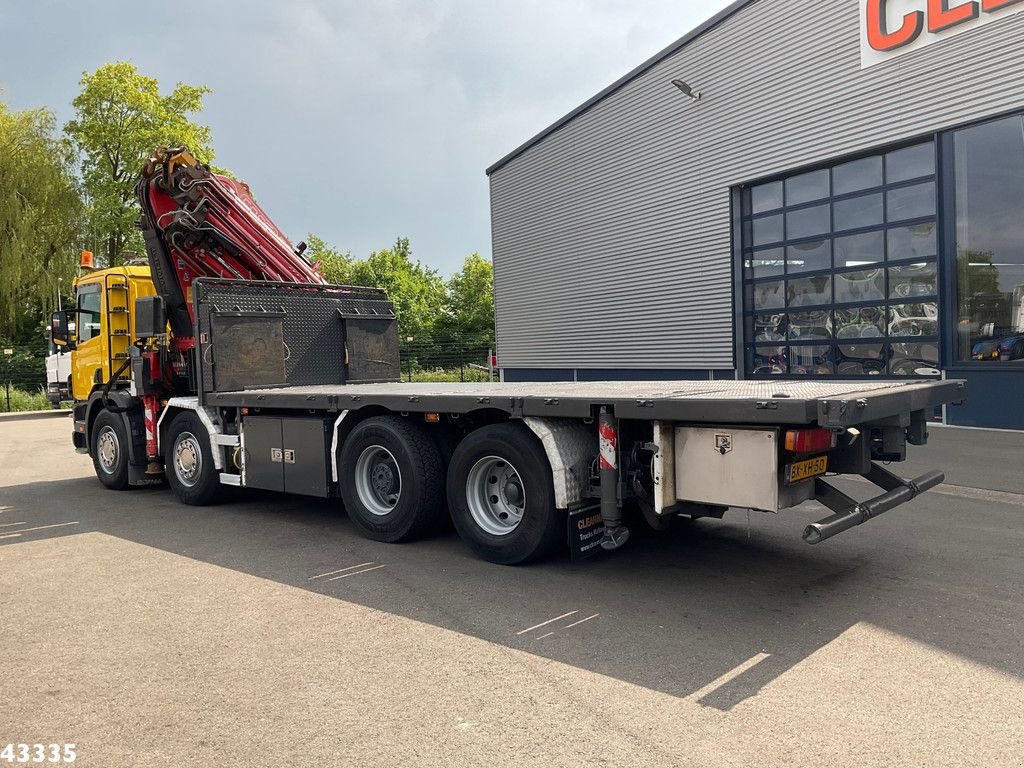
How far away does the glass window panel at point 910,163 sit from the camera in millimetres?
14030

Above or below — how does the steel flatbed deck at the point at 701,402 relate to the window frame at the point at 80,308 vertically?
below

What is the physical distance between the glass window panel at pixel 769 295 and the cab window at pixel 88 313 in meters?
12.5

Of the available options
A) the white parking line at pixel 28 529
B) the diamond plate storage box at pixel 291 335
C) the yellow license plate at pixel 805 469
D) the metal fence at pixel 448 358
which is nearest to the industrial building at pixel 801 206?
the diamond plate storage box at pixel 291 335

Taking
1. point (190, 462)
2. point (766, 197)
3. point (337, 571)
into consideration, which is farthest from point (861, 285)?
point (337, 571)

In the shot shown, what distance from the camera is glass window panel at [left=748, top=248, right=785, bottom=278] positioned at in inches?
659

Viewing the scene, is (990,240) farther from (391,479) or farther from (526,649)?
(526,649)

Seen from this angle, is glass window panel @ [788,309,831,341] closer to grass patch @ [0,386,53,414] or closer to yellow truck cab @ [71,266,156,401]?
yellow truck cab @ [71,266,156,401]

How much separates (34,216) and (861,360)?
103ft

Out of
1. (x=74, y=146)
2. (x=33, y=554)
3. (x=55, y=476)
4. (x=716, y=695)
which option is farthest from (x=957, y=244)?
(x=74, y=146)

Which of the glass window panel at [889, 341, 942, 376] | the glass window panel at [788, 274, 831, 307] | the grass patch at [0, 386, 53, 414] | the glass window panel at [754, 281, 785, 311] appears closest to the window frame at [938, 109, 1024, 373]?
the glass window panel at [889, 341, 942, 376]

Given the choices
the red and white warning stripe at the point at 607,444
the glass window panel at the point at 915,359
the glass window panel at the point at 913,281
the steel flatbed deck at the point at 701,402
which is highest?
the glass window panel at the point at 913,281

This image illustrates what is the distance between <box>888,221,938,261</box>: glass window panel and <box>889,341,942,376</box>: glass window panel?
154 cm

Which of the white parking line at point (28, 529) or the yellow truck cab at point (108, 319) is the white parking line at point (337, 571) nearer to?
the white parking line at point (28, 529)

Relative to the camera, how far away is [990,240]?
13328 millimetres
